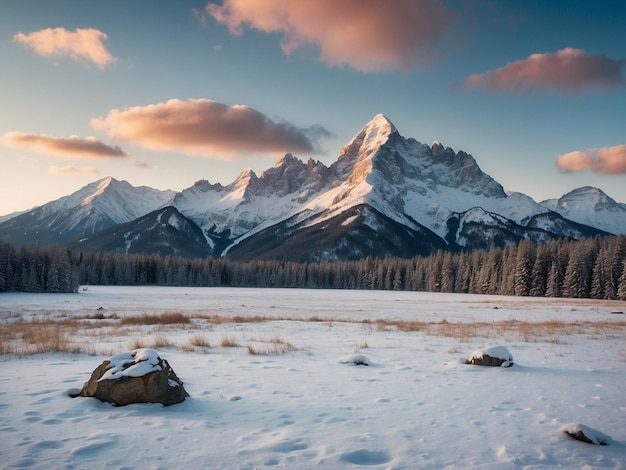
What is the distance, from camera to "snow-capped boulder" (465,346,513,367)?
13773 millimetres

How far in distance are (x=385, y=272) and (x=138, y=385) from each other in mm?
151802

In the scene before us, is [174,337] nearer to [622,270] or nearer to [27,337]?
[27,337]

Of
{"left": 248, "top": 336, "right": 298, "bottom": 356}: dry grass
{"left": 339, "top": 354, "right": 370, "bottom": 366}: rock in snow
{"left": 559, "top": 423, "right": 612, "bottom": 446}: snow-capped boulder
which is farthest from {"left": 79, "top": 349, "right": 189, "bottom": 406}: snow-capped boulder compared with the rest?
{"left": 559, "top": 423, "right": 612, "bottom": 446}: snow-capped boulder

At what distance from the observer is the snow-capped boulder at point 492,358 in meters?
13.8

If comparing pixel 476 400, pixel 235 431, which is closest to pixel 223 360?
pixel 235 431

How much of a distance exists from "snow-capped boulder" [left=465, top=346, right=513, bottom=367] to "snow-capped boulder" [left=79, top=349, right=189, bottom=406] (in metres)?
10.2

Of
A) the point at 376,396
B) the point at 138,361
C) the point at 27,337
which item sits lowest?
the point at 27,337

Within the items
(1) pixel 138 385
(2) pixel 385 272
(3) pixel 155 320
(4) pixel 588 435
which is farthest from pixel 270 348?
(2) pixel 385 272

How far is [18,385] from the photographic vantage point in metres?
10.3

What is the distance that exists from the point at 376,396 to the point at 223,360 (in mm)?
6796

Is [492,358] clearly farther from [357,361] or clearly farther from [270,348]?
[270,348]

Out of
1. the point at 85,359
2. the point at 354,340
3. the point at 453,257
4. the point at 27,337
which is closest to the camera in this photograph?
the point at 85,359

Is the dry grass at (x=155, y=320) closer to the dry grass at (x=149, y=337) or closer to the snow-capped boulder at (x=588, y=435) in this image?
the dry grass at (x=149, y=337)

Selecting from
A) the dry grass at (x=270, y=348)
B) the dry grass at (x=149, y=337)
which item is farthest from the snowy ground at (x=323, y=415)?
the dry grass at (x=149, y=337)
